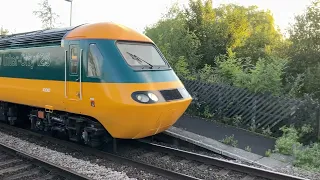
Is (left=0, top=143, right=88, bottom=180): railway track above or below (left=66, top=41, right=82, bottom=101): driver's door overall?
below

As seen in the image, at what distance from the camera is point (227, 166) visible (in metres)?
7.14

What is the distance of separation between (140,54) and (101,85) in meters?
1.27

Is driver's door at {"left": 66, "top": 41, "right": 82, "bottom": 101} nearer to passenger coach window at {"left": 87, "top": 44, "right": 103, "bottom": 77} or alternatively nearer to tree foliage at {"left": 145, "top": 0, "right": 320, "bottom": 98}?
passenger coach window at {"left": 87, "top": 44, "right": 103, "bottom": 77}

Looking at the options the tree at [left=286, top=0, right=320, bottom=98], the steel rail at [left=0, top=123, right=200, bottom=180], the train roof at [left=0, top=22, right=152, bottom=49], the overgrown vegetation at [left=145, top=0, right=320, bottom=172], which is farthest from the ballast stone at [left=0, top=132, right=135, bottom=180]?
the tree at [left=286, top=0, right=320, bottom=98]

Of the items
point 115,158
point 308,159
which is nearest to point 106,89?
point 115,158

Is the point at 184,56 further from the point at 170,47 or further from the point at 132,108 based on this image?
the point at 132,108

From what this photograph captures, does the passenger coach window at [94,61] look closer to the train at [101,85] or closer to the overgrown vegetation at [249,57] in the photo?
the train at [101,85]

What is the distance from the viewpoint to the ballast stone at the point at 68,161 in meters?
6.57

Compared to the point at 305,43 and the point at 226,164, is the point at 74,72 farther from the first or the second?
the point at 305,43

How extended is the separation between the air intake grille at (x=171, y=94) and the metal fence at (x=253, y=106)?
11.7 feet

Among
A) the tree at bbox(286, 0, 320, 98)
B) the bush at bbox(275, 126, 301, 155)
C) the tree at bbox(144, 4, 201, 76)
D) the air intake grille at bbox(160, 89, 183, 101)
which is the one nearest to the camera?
the air intake grille at bbox(160, 89, 183, 101)

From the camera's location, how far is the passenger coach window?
7.25m

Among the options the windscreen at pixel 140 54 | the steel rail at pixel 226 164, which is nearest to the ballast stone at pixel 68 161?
the steel rail at pixel 226 164

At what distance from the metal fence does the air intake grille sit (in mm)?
3575
